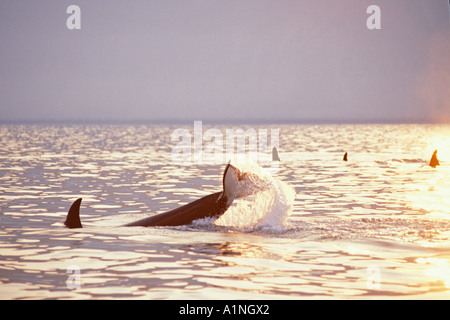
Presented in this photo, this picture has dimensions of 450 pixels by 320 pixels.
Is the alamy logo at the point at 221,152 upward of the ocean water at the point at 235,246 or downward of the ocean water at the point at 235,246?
downward

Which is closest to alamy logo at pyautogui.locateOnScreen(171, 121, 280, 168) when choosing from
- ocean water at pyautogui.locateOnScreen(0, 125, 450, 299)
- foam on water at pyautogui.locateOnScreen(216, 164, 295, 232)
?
foam on water at pyautogui.locateOnScreen(216, 164, 295, 232)

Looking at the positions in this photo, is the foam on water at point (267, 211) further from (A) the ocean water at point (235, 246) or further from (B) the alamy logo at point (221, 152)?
(B) the alamy logo at point (221, 152)

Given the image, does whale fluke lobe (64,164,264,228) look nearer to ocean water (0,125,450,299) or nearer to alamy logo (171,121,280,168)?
ocean water (0,125,450,299)

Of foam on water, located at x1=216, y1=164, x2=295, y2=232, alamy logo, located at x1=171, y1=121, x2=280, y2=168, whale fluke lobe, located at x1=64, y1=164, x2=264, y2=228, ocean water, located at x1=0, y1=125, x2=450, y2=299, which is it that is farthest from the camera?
alamy logo, located at x1=171, y1=121, x2=280, y2=168

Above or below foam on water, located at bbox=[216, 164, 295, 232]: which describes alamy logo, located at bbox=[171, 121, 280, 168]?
below

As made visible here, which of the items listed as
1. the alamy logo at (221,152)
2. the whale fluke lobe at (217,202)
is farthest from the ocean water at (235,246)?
the alamy logo at (221,152)

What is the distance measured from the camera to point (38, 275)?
11461 millimetres

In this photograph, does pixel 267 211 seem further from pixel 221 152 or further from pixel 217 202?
pixel 221 152

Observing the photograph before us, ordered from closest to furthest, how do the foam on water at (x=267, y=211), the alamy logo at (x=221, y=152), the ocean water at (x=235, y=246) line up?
the ocean water at (x=235, y=246), the foam on water at (x=267, y=211), the alamy logo at (x=221, y=152)

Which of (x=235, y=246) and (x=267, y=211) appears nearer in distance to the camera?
(x=235, y=246)

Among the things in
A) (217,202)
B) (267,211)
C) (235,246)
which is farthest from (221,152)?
(235,246)

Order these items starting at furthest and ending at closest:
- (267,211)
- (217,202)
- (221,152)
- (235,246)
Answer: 1. (221,152)
2. (267,211)
3. (217,202)
4. (235,246)

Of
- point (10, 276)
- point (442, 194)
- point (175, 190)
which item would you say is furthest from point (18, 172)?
point (10, 276)
